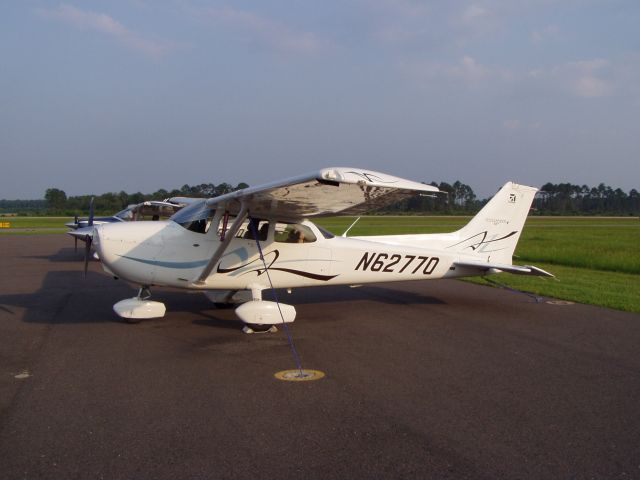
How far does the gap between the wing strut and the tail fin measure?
4923 mm

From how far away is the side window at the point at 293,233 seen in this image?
29.6 feet

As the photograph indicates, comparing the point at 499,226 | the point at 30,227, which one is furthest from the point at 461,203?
the point at 499,226

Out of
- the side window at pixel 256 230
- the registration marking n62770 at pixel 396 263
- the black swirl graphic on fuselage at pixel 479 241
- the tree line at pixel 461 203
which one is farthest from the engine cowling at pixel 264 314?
the tree line at pixel 461 203

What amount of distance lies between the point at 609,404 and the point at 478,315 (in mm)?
4556

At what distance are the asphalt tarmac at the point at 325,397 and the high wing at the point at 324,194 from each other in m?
1.84

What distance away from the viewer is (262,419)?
180 inches

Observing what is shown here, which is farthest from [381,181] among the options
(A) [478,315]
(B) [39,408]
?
(A) [478,315]

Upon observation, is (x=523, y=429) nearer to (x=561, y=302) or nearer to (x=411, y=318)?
(x=411, y=318)

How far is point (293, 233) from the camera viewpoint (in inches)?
360

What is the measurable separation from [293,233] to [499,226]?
15.1 ft

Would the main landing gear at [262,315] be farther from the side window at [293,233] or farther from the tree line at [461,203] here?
the tree line at [461,203]

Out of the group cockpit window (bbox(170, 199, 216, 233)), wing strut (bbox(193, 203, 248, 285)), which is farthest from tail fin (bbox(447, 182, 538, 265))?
cockpit window (bbox(170, 199, 216, 233))

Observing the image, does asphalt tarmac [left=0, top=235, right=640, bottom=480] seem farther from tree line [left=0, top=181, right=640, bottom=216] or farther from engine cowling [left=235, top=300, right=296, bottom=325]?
tree line [left=0, top=181, right=640, bottom=216]

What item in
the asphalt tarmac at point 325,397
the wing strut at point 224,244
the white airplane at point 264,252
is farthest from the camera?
the wing strut at point 224,244
